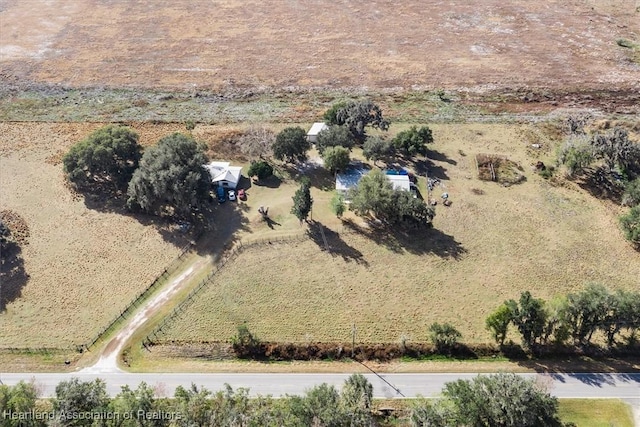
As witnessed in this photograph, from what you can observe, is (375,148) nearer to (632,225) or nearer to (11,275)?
(632,225)

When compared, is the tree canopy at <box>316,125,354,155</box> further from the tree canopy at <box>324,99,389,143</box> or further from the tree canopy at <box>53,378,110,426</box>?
the tree canopy at <box>53,378,110,426</box>

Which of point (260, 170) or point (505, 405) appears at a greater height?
point (260, 170)

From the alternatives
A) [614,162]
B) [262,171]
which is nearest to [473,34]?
[614,162]

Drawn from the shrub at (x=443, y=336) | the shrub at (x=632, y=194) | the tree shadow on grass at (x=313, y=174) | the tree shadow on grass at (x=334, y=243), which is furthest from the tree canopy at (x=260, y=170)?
the shrub at (x=632, y=194)

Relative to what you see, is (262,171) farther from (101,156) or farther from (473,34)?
(473,34)

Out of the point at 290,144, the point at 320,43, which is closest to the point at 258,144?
the point at 290,144

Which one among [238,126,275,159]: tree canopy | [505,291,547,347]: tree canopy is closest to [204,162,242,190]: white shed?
[238,126,275,159]: tree canopy
